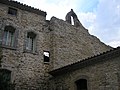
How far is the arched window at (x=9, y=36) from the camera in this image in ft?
43.1

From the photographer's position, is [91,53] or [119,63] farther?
[91,53]

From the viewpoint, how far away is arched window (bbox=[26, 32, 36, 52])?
13816mm

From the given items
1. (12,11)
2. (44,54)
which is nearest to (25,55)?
(44,54)

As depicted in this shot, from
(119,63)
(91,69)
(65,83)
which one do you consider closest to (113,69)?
(119,63)

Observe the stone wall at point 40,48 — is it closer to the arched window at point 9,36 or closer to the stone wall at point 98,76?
the arched window at point 9,36

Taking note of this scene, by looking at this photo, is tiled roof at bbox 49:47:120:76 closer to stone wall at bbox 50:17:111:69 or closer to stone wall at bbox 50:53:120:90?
stone wall at bbox 50:53:120:90

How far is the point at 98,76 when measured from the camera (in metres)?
9.79

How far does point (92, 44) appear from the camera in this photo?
657 inches

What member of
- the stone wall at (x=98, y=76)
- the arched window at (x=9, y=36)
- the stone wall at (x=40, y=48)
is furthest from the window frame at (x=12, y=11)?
the stone wall at (x=98, y=76)

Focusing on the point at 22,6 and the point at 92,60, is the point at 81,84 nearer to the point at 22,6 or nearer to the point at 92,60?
the point at 92,60

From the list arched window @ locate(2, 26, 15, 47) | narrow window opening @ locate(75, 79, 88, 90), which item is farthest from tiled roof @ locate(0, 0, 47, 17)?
narrow window opening @ locate(75, 79, 88, 90)

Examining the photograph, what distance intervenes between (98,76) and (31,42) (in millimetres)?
6024

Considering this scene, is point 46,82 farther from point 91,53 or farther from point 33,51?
point 91,53

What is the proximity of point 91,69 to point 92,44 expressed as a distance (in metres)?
6.68
